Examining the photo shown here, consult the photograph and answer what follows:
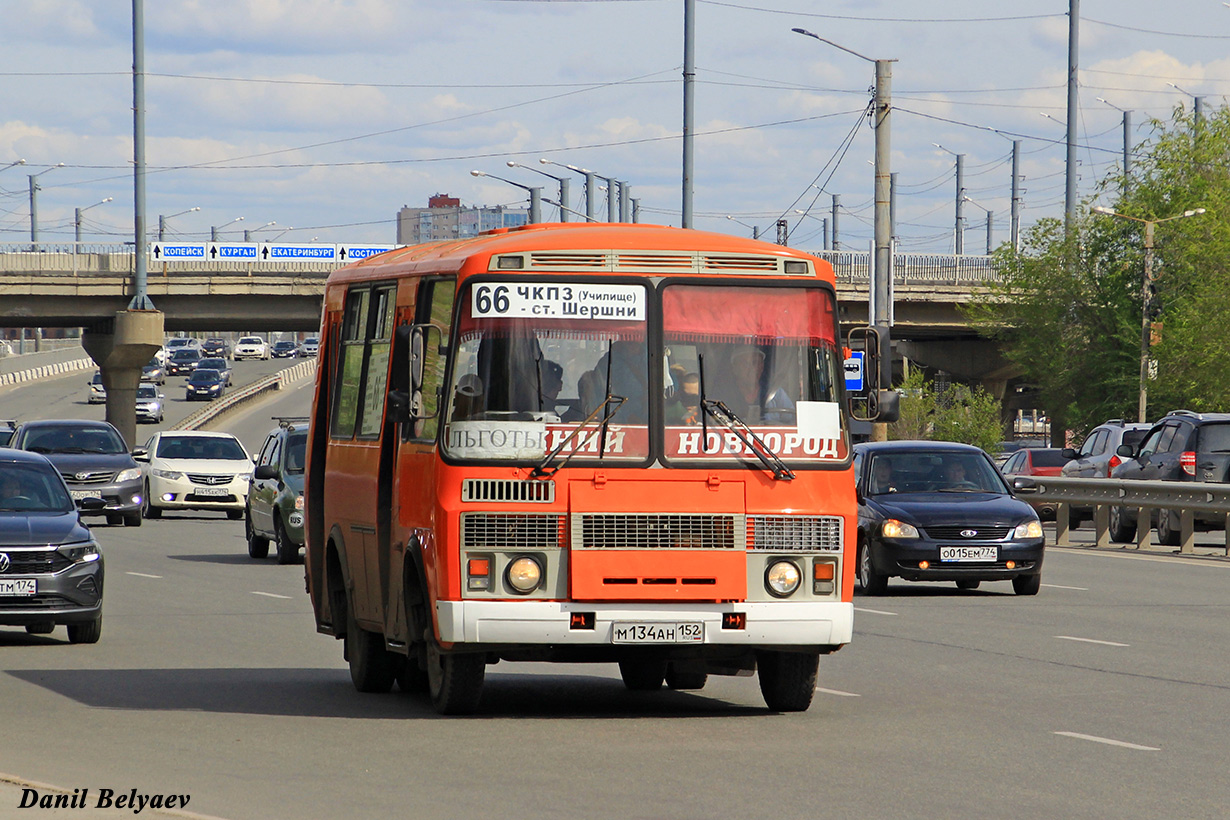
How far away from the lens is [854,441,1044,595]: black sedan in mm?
20516

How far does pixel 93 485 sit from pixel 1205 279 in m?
33.8

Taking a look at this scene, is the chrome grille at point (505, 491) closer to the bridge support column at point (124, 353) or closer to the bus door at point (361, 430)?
the bus door at point (361, 430)

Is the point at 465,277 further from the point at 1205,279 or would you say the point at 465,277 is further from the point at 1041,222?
the point at 1041,222

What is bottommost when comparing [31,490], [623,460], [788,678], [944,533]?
[788,678]

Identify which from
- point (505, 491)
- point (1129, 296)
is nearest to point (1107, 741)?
point (505, 491)

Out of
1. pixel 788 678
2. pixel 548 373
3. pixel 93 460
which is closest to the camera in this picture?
pixel 548 373

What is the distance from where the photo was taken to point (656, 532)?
10.8 metres

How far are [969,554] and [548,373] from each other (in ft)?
34.4

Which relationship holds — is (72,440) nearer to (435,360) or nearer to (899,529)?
(899,529)

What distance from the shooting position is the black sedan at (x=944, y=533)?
20.5m

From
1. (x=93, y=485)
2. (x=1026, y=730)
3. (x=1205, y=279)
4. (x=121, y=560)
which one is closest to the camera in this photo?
(x=1026, y=730)

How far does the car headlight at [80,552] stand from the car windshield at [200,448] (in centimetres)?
2202

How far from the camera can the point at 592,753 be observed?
386 inches

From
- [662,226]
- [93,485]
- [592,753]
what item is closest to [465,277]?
[662,226]
